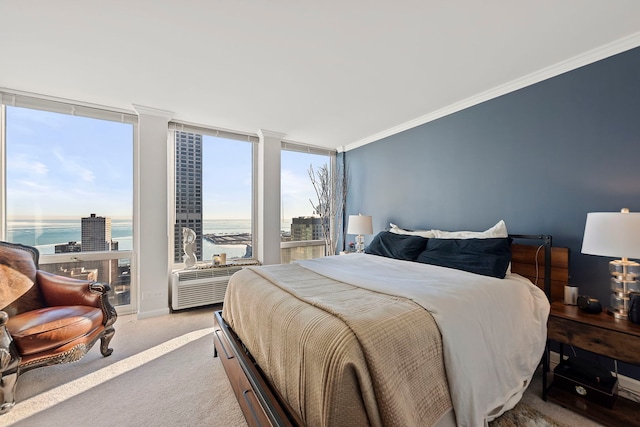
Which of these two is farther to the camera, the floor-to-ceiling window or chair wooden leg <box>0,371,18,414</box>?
the floor-to-ceiling window

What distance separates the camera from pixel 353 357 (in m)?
1.02

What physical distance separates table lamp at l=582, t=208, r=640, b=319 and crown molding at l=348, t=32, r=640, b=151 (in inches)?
51.1

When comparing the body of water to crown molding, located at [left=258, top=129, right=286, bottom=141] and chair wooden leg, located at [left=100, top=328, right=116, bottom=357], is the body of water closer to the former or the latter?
chair wooden leg, located at [left=100, top=328, right=116, bottom=357]

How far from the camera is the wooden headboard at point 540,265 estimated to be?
212 cm

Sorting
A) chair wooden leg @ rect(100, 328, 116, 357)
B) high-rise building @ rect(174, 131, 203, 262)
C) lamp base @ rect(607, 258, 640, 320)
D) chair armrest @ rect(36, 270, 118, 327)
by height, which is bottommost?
chair wooden leg @ rect(100, 328, 116, 357)

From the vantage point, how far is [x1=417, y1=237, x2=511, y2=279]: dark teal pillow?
6.91ft

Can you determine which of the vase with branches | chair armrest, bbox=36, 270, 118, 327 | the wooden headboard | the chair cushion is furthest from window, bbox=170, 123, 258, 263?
the wooden headboard

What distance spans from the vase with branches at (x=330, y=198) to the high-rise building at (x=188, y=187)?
185cm

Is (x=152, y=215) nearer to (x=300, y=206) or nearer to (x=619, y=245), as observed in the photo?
(x=300, y=206)

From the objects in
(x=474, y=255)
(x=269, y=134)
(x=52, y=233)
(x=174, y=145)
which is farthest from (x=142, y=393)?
(x=269, y=134)

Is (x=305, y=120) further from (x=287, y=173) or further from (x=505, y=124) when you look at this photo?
(x=505, y=124)

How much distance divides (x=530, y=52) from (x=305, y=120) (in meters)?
2.40

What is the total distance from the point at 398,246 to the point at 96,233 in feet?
11.9

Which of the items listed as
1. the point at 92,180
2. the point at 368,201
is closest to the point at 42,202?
the point at 92,180
